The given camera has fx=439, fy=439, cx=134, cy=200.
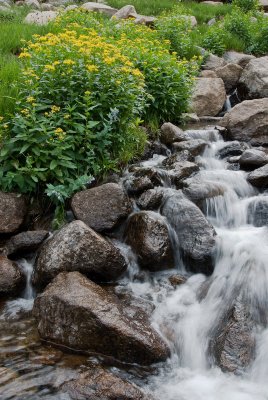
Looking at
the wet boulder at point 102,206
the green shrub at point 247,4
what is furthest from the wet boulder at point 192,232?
the green shrub at point 247,4

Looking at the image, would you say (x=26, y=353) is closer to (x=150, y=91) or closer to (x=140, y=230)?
Answer: (x=140, y=230)

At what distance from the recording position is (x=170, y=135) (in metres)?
7.55

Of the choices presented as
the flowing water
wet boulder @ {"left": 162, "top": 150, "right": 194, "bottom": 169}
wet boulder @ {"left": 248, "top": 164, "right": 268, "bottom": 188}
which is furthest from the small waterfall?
wet boulder @ {"left": 248, "top": 164, "right": 268, "bottom": 188}

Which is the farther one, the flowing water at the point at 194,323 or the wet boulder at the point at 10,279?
the wet boulder at the point at 10,279

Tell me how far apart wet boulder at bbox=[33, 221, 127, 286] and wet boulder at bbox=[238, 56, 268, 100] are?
282 inches

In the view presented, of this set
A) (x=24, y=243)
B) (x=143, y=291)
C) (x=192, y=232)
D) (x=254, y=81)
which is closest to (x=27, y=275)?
(x=24, y=243)

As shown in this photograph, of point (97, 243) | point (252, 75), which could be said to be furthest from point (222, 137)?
point (97, 243)

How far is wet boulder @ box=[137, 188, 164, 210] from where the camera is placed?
5.41m

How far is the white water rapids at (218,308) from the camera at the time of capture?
11.6ft

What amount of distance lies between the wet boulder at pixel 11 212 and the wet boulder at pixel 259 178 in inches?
125

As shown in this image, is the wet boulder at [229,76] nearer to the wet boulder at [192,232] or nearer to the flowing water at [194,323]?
the flowing water at [194,323]

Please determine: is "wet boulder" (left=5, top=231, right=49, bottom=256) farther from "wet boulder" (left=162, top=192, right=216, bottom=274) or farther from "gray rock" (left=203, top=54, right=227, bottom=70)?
"gray rock" (left=203, top=54, right=227, bottom=70)

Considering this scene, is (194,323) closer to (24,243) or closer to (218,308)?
(218,308)

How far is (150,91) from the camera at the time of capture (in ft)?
25.3
